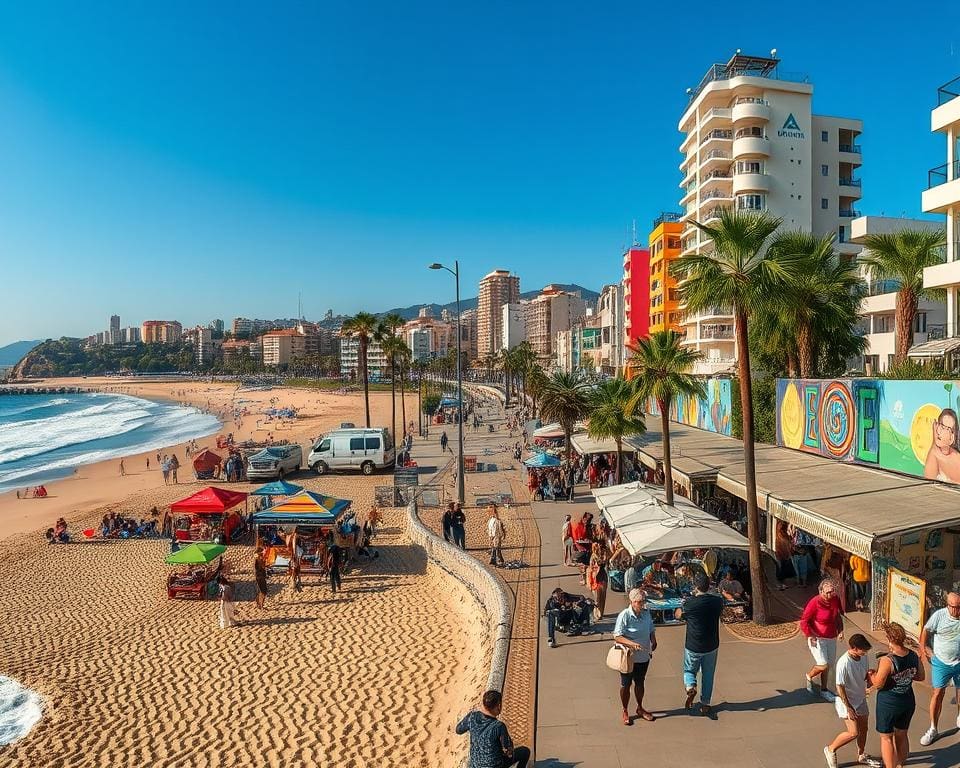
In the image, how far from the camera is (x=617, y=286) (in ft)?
269

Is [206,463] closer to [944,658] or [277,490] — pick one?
[277,490]

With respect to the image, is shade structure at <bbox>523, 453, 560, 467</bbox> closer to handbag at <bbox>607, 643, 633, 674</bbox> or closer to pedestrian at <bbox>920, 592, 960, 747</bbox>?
handbag at <bbox>607, 643, 633, 674</bbox>

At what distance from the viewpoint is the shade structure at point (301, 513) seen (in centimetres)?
1530

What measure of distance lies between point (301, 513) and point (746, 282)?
11.4m

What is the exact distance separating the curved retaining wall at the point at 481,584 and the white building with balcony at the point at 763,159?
1197 inches

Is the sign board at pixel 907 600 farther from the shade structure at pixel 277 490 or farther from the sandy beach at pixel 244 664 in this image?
the shade structure at pixel 277 490

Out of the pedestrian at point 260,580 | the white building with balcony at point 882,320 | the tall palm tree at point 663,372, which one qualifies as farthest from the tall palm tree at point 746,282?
the white building with balcony at point 882,320

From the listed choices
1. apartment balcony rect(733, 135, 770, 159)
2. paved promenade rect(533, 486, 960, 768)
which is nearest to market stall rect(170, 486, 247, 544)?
paved promenade rect(533, 486, 960, 768)

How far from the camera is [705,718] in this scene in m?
6.60

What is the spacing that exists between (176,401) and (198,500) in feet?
371

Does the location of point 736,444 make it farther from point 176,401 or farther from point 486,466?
point 176,401

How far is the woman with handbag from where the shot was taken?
20.8 feet

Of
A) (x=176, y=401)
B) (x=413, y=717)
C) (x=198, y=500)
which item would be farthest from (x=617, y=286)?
(x=176, y=401)

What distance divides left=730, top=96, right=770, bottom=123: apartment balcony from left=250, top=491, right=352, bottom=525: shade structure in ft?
131
